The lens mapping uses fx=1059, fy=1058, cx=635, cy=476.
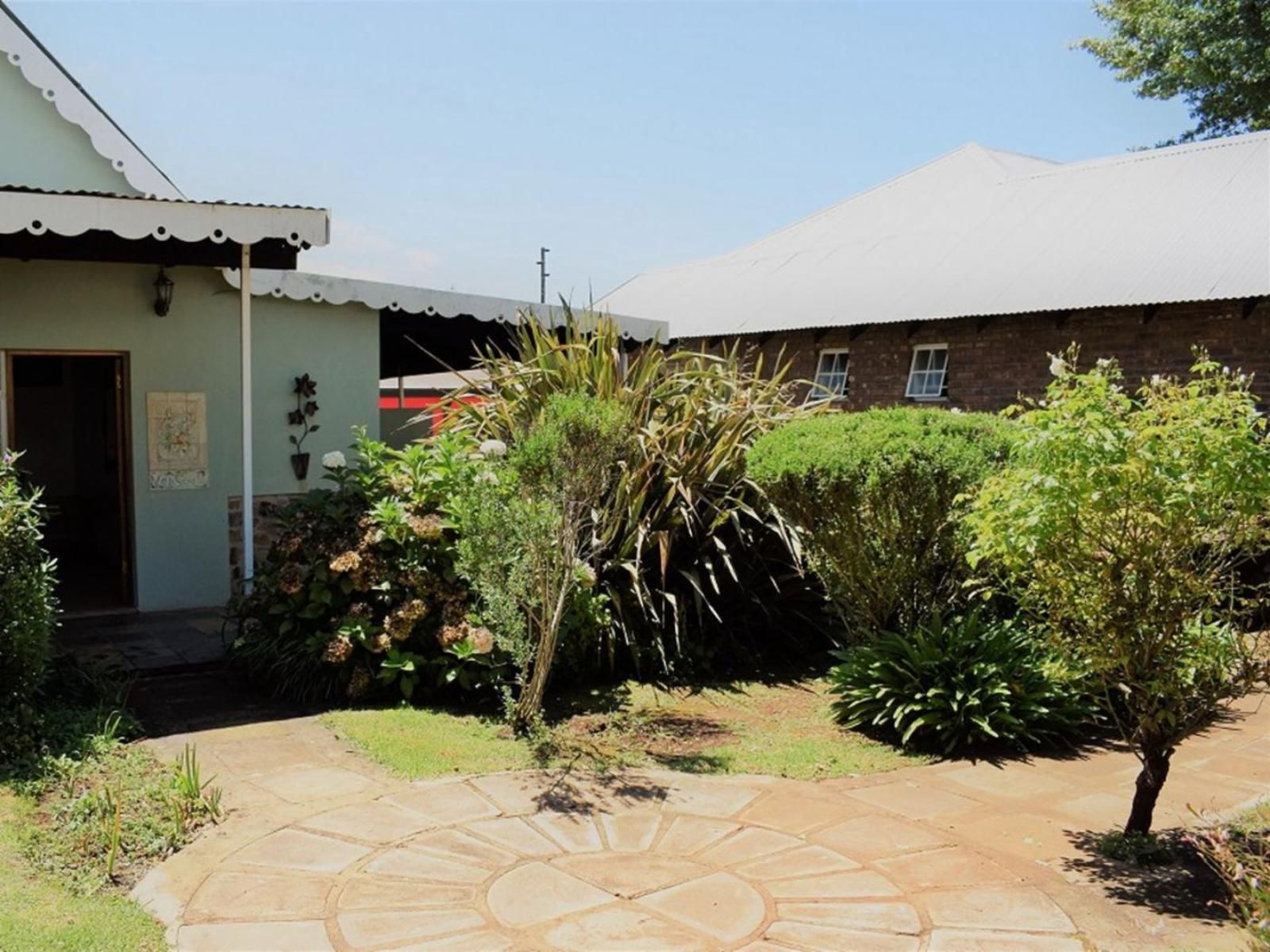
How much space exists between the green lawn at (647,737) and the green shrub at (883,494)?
2.71 feet

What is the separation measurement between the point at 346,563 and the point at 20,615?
168 centimetres

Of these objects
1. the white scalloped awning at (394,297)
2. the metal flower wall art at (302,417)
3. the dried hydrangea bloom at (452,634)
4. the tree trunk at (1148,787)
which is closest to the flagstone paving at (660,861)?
the tree trunk at (1148,787)

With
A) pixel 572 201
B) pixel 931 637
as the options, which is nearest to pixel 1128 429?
pixel 931 637

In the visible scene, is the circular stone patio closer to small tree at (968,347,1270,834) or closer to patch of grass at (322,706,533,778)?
patch of grass at (322,706,533,778)

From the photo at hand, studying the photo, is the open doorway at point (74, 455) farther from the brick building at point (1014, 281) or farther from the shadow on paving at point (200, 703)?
the brick building at point (1014, 281)

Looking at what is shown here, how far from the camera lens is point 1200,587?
3.93m

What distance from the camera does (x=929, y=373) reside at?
1498cm

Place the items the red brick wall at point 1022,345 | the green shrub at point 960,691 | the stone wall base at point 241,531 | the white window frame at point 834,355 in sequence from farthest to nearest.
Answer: the white window frame at point 834,355, the red brick wall at point 1022,345, the stone wall base at point 241,531, the green shrub at point 960,691

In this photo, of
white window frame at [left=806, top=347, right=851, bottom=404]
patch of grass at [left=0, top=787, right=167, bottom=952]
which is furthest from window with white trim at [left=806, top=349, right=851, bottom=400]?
patch of grass at [left=0, top=787, right=167, bottom=952]

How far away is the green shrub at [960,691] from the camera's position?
5.64 meters

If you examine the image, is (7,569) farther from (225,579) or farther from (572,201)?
(572,201)

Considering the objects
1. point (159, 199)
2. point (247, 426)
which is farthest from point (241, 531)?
point (159, 199)

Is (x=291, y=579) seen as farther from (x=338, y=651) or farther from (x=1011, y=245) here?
(x=1011, y=245)

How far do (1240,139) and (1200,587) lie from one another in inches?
473
